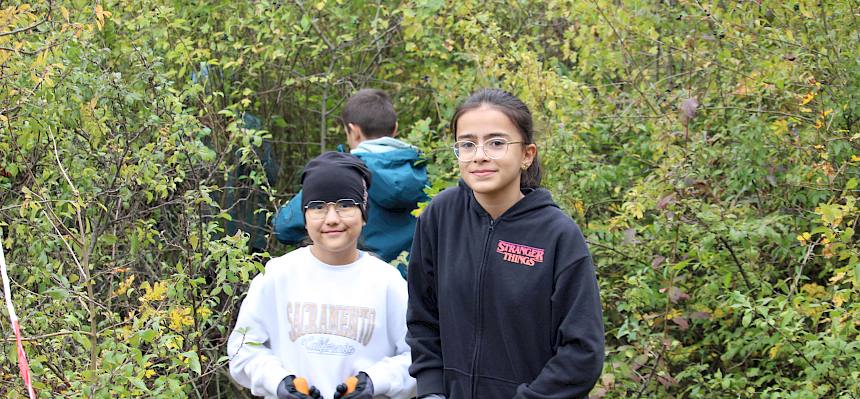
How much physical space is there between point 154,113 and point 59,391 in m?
1.47

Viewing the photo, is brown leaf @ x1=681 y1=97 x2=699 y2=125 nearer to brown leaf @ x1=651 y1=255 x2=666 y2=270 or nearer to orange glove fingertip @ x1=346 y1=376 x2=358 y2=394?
brown leaf @ x1=651 y1=255 x2=666 y2=270

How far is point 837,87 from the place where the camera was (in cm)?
531

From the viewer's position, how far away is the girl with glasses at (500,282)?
10.9 feet

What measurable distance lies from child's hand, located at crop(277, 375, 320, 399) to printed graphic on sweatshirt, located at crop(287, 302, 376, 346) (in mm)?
192

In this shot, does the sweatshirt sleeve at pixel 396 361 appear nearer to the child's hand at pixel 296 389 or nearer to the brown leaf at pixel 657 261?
the child's hand at pixel 296 389

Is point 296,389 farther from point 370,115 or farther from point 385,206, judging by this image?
point 370,115

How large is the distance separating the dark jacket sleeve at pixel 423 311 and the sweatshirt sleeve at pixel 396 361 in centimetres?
22

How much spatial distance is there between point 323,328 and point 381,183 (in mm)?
1453

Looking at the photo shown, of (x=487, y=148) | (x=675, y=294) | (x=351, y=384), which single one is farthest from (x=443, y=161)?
(x=487, y=148)

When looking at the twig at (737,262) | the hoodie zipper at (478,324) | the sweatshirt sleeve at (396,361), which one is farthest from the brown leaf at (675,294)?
the hoodie zipper at (478,324)

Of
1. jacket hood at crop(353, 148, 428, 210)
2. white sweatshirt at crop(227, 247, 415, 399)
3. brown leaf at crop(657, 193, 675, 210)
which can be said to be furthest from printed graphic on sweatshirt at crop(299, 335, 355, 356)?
brown leaf at crop(657, 193, 675, 210)

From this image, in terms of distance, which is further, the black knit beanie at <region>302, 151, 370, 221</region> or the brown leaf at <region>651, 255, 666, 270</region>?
the brown leaf at <region>651, 255, 666, 270</region>

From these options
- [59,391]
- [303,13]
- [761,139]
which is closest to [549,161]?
[761,139]

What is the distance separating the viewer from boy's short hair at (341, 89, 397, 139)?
5539 mm
